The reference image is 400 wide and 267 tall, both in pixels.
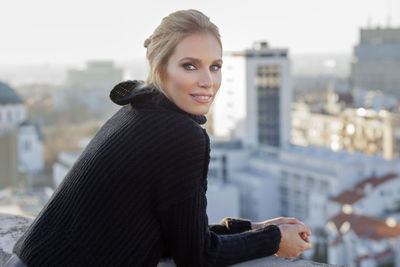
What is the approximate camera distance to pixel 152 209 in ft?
4.27

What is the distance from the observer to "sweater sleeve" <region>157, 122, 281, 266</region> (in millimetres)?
1282

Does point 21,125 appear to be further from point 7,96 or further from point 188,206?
point 188,206

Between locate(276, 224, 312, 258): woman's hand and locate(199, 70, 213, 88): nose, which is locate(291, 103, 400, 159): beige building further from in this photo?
locate(199, 70, 213, 88): nose

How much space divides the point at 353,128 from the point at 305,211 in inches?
572

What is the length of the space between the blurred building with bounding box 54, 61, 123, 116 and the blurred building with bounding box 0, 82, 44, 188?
135 inches

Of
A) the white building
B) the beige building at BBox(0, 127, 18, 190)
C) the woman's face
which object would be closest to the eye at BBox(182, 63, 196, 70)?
the woman's face

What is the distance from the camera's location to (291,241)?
1475mm

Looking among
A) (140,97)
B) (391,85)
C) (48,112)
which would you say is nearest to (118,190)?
(140,97)

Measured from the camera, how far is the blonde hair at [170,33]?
1.33 m

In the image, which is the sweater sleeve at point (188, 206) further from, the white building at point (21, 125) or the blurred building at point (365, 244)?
the white building at point (21, 125)

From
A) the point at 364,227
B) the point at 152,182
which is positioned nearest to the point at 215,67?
the point at 152,182

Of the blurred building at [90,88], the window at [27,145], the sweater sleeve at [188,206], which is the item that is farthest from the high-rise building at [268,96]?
the sweater sleeve at [188,206]

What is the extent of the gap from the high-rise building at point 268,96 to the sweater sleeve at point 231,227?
71.2ft

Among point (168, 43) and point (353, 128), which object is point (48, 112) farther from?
point (168, 43)
